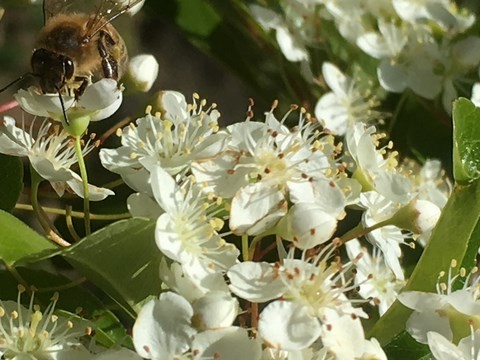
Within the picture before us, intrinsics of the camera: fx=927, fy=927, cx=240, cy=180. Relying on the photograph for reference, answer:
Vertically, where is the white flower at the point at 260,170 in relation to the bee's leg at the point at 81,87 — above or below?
below

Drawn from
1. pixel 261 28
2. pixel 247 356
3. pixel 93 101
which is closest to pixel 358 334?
pixel 247 356

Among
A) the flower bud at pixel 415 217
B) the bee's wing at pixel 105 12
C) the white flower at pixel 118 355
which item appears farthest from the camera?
the bee's wing at pixel 105 12

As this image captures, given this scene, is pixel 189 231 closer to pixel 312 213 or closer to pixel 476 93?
pixel 312 213

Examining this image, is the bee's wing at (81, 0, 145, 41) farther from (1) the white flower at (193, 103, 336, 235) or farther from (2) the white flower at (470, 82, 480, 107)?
(2) the white flower at (470, 82, 480, 107)

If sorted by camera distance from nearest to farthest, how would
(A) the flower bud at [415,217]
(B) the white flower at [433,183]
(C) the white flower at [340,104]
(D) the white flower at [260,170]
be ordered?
(D) the white flower at [260,170] < (A) the flower bud at [415,217] < (B) the white flower at [433,183] < (C) the white flower at [340,104]

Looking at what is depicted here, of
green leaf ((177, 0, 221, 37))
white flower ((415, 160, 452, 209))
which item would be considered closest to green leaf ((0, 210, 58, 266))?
white flower ((415, 160, 452, 209))

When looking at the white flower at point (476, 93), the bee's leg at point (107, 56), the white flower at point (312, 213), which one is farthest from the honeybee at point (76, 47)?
the white flower at point (476, 93)

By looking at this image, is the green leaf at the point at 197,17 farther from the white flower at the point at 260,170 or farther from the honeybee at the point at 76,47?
the white flower at the point at 260,170
